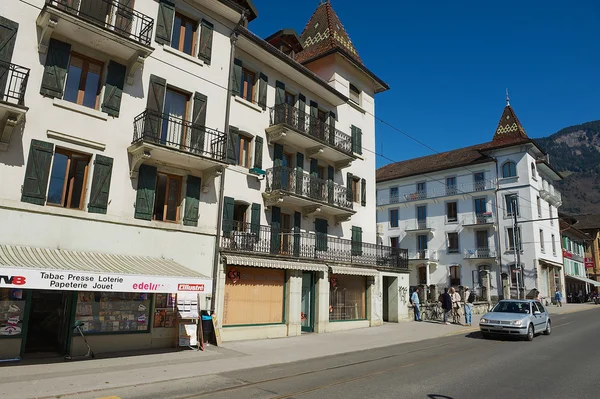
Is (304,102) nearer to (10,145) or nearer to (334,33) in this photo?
(334,33)

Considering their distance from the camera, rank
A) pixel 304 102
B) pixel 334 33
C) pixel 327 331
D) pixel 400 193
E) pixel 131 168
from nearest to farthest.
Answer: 1. pixel 131 168
2. pixel 327 331
3. pixel 304 102
4. pixel 334 33
5. pixel 400 193

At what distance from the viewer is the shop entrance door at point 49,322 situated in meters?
12.1

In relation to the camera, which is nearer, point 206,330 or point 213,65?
point 206,330

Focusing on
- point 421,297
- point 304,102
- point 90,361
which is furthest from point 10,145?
point 421,297

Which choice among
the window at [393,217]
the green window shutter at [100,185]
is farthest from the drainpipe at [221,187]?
the window at [393,217]

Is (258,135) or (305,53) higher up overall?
(305,53)

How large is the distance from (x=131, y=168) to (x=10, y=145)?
3489 mm

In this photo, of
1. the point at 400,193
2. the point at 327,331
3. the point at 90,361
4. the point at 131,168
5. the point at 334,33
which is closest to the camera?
the point at 90,361

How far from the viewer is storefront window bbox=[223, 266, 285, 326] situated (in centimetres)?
1641

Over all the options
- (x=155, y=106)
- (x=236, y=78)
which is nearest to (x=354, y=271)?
(x=236, y=78)

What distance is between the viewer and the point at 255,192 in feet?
60.6

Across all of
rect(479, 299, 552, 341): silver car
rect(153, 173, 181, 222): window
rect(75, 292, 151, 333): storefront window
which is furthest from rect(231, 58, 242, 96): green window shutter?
rect(479, 299, 552, 341): silver car

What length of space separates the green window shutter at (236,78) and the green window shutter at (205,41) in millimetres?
1456

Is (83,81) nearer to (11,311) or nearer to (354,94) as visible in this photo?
(11,311)
